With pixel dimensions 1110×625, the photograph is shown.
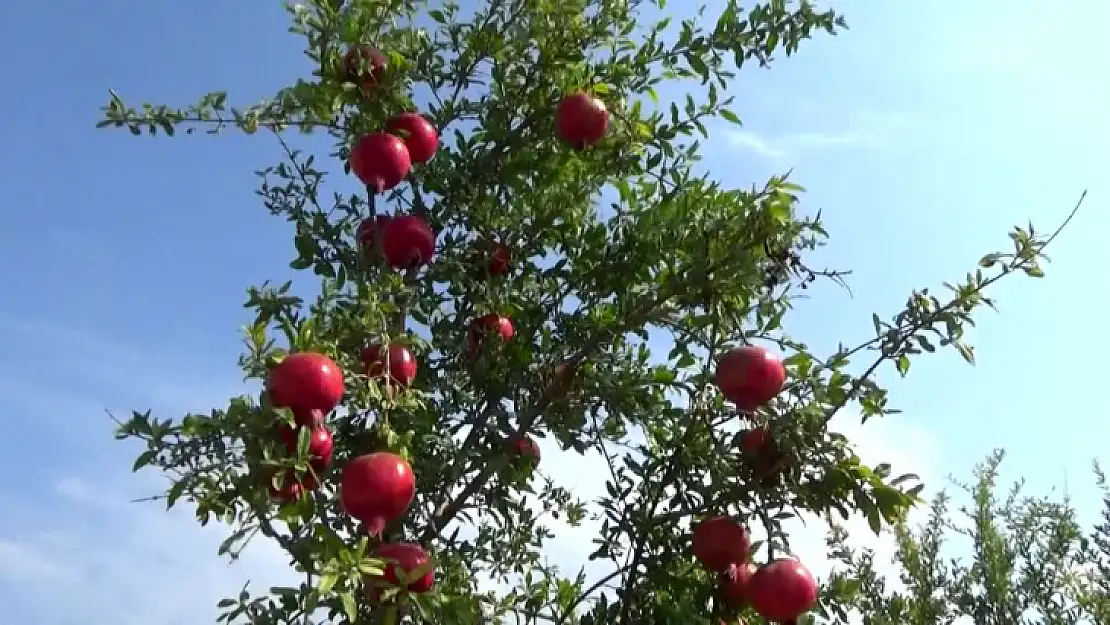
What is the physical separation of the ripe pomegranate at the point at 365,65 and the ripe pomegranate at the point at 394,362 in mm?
643

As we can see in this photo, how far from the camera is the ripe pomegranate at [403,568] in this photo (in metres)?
1.52

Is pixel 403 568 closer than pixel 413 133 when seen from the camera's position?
Yes

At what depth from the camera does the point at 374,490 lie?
4.94 feet

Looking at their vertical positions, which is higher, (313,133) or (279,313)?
(313,133)

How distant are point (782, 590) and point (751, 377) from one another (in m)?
0.39

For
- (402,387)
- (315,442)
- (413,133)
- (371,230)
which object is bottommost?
(315,442)

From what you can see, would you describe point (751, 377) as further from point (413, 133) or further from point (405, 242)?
point (413, 133)

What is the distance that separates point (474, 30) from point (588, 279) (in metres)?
0.68

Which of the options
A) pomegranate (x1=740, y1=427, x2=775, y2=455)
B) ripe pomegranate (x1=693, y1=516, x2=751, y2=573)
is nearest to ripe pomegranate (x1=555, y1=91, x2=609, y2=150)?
pomegranate (x1=740, y1=427, x2=775, y2=455)

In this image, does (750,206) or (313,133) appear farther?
(313,133)

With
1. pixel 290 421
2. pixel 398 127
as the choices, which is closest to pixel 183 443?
pixel 290 421

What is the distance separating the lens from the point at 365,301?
1.77 m

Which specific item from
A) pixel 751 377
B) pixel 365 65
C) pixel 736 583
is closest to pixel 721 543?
pixel 736 583

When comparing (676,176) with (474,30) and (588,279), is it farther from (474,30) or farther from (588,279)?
(474,30)
